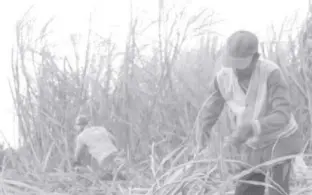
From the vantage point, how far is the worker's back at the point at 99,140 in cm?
459

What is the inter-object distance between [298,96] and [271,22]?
1.69 feet

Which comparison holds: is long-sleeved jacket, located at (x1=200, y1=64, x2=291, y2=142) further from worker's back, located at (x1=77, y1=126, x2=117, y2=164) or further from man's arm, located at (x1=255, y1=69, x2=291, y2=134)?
worker's back, located at (x1=77, y1=126, x2=117, y2=164)

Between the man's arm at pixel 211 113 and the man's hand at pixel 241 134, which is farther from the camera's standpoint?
the man's arm at pixel 211 113

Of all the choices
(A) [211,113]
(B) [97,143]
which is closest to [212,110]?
(A) [211,113]

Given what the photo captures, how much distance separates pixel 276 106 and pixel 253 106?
0.41 ft

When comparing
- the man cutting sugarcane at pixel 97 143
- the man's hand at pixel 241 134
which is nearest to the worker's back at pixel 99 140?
the man cutting sugarcane at pixel 97 143

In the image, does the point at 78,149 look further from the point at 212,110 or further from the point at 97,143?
the point at 212,110

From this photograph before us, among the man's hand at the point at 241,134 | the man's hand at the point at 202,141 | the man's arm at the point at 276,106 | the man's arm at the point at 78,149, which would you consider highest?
the man's arm at the point at 276,106

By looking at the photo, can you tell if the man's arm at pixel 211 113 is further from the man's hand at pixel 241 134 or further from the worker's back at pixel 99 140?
the worker's back at pixel 99 140

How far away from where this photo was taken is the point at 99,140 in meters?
4.70

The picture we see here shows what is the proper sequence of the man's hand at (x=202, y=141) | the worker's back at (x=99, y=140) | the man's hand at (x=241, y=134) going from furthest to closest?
the worker's back at (x=99, y=140) < the man's hand at (x=202, y=141) < the man's hand at (x=241, y=134)

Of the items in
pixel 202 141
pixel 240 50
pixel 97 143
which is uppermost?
pixel 240 50

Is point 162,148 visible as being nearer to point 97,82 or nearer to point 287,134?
point 97,82

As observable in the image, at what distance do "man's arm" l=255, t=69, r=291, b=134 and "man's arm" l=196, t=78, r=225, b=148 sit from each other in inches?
10.9
